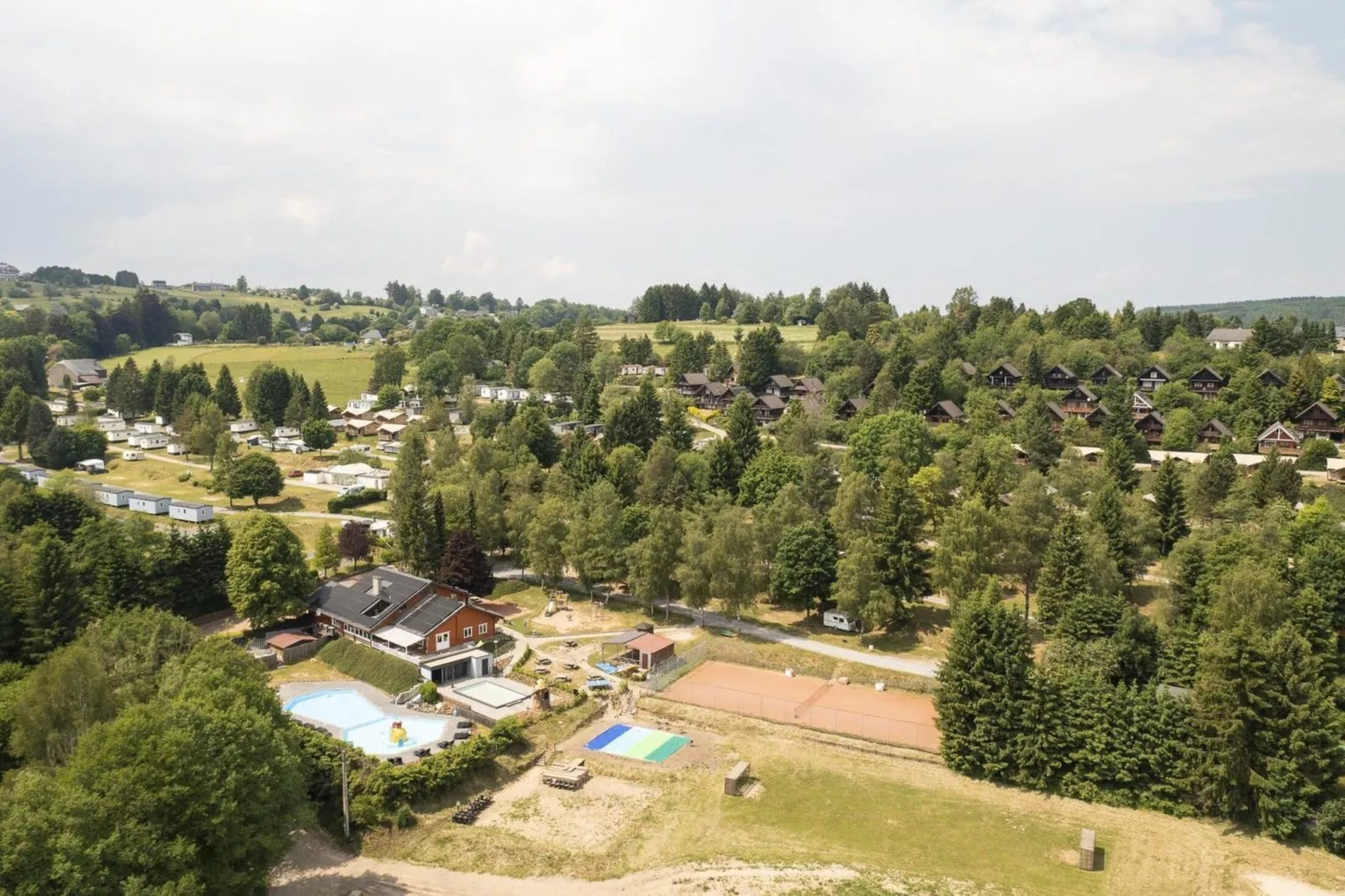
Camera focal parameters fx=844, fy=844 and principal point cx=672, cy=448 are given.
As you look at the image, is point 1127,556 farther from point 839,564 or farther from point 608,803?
point 608,803

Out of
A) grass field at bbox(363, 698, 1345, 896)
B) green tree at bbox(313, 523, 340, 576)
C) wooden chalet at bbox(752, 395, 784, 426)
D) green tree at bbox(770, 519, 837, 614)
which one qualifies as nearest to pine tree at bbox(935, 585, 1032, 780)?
grass field at bbox(363, 698, 1345, 896)

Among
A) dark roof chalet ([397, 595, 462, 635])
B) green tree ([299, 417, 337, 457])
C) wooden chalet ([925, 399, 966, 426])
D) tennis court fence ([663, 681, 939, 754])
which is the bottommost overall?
tennis court fence ([663, 681, 939, 754])

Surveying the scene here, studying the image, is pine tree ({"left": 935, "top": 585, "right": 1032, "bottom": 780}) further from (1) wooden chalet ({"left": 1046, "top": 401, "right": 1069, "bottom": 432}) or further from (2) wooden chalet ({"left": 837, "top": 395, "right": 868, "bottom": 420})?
(2) wooden chalet ({"left": 837, "top": 395, "right": 868, "bottom": 420})

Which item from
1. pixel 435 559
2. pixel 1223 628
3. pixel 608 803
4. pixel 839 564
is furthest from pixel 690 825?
pixel 435 559

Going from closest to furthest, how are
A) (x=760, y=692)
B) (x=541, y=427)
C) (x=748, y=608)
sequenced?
(x=760, y=692) → (x=748, y=608) → (x=541, y=427)

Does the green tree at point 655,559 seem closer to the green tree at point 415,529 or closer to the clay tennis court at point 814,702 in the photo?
the clay tennis court at point 814,702

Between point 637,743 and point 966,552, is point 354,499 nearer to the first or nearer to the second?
point 637,743

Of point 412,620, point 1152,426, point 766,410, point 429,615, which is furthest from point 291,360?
point 1152,426
